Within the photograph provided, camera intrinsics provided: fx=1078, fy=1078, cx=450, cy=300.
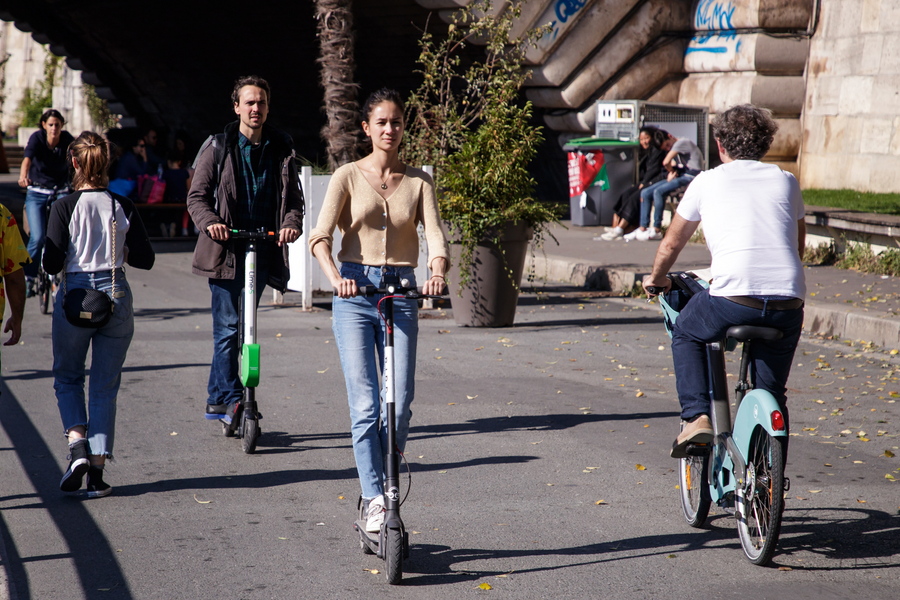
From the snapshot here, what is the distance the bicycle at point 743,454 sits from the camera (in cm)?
397

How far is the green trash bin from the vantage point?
59.0ft

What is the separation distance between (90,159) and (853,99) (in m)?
14.5

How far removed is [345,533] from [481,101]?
7335mm

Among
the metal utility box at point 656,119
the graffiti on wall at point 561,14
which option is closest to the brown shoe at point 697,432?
the metal utility box at point 656,119

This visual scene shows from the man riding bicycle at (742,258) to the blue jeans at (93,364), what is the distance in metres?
2.61

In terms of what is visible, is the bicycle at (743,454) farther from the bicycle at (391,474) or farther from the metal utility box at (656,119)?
A: the metal utility box at (656,119)

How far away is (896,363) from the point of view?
8.42 metres

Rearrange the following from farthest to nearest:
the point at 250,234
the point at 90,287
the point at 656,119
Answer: the point at 656,119
the point at 250,234
the point at 90,287

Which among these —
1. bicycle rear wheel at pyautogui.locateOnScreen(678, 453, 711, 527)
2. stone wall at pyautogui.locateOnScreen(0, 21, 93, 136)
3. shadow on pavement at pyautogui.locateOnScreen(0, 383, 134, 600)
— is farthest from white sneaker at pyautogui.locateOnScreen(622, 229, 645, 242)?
stone wall at pyautogui.locateOnScreen(0, 21, 93, 136)

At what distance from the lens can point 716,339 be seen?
4.30m

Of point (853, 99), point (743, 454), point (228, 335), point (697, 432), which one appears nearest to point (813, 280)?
point (853, 99)

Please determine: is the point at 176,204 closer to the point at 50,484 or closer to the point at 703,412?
the point at 50,484

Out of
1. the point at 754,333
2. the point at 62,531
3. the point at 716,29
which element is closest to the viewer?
the point at 754,333

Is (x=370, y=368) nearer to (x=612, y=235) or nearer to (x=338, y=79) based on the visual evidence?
(x=338, y=79)
